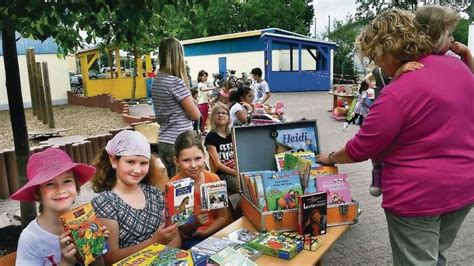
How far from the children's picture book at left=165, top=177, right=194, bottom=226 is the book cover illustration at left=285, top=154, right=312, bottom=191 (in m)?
0.66

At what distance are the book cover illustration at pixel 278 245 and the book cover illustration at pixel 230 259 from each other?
0.76 ft

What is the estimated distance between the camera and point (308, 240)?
7.18ft

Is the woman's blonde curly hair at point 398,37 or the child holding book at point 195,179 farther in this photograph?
the child holding book at point 195,179

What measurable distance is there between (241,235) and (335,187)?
617 mm

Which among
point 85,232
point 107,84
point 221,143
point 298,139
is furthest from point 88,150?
point 107,84

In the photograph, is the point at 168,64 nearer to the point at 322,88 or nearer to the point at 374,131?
the point at 374,131

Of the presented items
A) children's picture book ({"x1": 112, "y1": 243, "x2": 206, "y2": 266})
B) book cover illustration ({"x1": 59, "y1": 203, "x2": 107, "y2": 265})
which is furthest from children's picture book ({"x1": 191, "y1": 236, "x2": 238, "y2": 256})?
book cover illustration ({"x1": 59, "y1": 203, "x2": 107, "y2": 265})

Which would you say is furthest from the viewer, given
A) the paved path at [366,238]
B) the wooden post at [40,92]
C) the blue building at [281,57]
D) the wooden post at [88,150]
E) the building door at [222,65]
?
the building door at [222,65]

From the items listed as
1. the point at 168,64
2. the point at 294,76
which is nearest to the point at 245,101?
the point at 168,64

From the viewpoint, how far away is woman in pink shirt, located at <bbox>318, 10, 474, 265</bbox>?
1.85m

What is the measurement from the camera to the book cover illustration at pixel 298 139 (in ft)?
9.40

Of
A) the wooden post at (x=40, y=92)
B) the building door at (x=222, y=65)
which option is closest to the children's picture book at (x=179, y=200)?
the wooden post at (x=40, y=92)

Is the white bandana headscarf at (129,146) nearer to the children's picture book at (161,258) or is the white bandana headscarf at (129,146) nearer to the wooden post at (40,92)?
the children's picture book at (161,258)

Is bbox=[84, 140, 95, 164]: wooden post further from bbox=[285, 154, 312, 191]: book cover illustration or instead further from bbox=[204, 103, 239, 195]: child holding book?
bbox=[285, 154, 312, 191]: book cover illustration
